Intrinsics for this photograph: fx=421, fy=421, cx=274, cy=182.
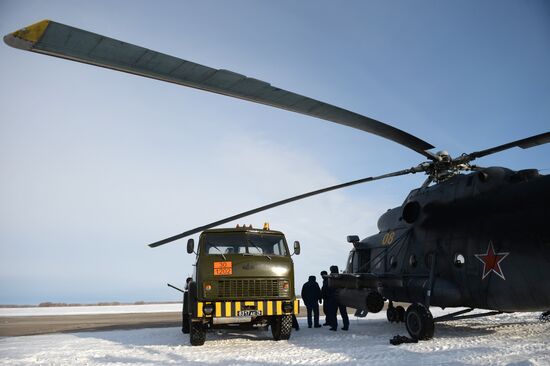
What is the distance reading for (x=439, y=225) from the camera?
9.20m

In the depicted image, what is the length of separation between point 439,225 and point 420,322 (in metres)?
2.20

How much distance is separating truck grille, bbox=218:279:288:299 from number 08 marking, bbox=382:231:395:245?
146 inches

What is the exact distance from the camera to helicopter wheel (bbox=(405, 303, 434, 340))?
8.06 meters

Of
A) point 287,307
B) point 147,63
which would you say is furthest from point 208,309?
point 147,63

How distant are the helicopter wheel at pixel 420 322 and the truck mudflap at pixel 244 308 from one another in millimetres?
2309

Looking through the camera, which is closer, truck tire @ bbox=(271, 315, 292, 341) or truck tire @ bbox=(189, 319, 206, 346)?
truck tire @ bbox=(189, 319, 206, 346)

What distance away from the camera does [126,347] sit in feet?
26.8

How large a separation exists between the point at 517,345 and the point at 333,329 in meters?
4.26

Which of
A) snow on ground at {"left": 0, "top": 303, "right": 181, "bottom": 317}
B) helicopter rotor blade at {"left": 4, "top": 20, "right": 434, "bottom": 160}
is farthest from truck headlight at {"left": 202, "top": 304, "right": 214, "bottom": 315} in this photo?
snow on ground at {"left": 0, "top": 303, "right": 181, "bottom": 317}

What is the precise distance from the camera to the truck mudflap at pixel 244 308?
26.8 ft

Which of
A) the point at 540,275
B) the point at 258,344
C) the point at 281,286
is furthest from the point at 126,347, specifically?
the point at 540,275

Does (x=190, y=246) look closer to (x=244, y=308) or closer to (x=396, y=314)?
(x=244, y=308)

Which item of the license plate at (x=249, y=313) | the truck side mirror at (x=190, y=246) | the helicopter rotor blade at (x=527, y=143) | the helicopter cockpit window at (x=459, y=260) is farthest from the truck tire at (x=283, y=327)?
the helicopter rotor blade at (x=527, y=143)

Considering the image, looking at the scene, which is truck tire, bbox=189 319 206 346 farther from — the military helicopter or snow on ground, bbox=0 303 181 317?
snow on ground, bbox=0 303 181 317
